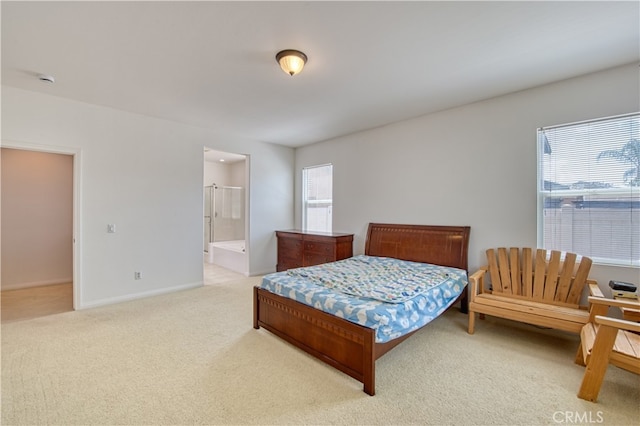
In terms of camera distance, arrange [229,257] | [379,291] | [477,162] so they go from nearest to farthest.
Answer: [379,291] < [477,162] < [229,257]

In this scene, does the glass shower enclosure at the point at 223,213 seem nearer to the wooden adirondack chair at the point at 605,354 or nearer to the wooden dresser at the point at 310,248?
the wooden dresser at the point at 310,248

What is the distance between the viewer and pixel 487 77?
2.99 metres

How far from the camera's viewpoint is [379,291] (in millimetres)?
2617

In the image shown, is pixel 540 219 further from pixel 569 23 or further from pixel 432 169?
pixel 569 23

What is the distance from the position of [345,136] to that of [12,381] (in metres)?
5.02

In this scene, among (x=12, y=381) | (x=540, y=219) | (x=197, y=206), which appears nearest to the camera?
(x=12, y=381)

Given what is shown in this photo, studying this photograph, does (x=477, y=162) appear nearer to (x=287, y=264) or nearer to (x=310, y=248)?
(x=310, y=248)

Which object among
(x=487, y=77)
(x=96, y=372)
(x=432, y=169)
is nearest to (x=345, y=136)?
(x=432, y=169)

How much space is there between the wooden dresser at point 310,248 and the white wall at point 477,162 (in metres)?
0.37

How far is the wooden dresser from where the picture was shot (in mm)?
4802

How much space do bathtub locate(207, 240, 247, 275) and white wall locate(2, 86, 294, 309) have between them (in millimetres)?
1099

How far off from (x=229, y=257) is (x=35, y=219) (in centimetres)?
331

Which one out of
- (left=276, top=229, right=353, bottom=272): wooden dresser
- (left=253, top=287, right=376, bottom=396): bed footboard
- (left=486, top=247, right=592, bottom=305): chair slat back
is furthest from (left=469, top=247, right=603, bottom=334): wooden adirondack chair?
(left=276, top=229, right=353, bottom=272): wooden dresser

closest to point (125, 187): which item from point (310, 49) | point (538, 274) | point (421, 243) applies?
point (310, 49)
